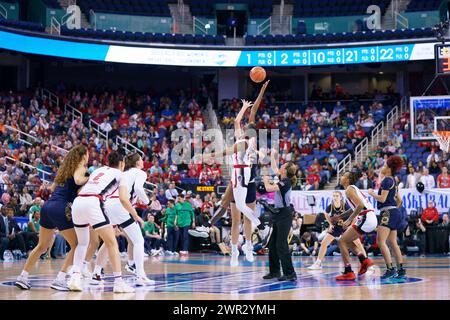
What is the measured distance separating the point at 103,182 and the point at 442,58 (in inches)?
732

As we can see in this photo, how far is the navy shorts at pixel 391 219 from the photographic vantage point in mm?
13391

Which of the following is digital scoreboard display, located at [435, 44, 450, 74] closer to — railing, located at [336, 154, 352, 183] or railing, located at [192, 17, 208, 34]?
railing, located at [336, 154, 352, 183]

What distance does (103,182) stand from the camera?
37.0ft

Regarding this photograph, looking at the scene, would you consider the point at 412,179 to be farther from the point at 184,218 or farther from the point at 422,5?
the point at 422,5

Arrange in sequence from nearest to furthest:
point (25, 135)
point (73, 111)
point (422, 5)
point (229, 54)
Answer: point (25, 135) < point (73, 111) < point (229, 54) < point (422, 5)

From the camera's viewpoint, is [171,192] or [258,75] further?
[171,192]

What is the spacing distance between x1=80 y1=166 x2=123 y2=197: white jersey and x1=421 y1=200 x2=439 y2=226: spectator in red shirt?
49.0 ft

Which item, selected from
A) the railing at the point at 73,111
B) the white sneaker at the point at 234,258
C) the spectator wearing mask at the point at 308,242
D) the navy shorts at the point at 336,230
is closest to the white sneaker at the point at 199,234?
the spectator wearing mask at the point at 308,242

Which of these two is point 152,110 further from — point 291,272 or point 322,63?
point 291,272

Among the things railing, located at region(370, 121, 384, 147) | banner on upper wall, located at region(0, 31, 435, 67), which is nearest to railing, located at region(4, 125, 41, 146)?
banner on upper wall, located at region(0, 31, 435, 67)

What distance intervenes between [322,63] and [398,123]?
4.67m

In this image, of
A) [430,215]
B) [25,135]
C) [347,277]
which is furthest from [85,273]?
[25,135]

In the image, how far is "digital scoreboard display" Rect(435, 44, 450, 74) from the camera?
26.8 m
